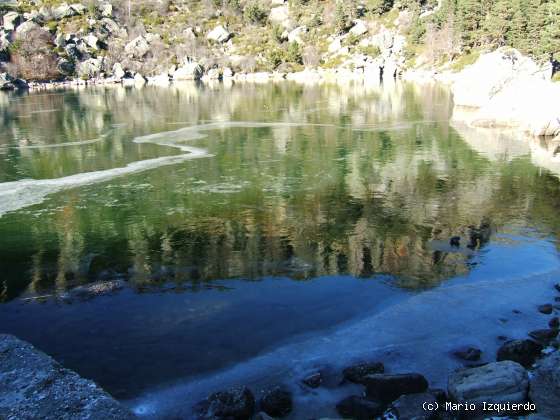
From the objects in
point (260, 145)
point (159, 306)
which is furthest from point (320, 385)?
point (260, 145)

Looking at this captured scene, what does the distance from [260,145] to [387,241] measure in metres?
21.8

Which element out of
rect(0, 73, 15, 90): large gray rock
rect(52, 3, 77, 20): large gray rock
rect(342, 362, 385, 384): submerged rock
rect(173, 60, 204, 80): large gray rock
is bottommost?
rect(342, 362, 385, 384): submerged rock

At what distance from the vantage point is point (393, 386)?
35.4ft

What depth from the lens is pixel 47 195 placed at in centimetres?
2719

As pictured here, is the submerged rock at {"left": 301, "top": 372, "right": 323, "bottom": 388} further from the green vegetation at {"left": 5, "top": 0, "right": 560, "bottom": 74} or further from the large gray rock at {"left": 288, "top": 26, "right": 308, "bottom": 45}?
the large gray rock at {"left": 288, "top": 26, "right": 308, "bottom": 45}

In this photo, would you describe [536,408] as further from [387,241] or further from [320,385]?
[387,241]

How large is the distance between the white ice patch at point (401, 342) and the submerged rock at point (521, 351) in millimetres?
326

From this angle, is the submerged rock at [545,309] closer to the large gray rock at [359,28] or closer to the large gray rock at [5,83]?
the large gray rock at [5,83]

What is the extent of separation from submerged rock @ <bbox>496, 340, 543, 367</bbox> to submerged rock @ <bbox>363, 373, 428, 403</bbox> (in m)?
2.38

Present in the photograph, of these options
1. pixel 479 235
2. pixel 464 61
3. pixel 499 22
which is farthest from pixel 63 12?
pixel 479 235

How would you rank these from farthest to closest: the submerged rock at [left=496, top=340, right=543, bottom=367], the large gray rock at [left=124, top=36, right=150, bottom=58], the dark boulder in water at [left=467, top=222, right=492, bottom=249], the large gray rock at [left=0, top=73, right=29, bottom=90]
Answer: the large gray rock at [left=124, top=36, right=150, bottom=58] → the large gray rock at [left=0, top=73, right=29, bottom=90] → the dark boulder in water at [left=467, top=222, right=492, bottom=249] → the submerged rock at [left=496, top=340, right=543, bottom=367]

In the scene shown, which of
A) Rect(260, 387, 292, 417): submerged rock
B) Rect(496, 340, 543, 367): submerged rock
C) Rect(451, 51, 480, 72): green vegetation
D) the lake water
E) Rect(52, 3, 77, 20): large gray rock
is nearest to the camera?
Rect(260, 387, 292, 417): submerged rock

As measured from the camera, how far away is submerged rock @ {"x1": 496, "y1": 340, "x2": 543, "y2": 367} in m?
11.9

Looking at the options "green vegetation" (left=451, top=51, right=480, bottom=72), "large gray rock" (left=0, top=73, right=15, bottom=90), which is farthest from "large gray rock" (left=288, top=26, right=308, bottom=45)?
"large gray rock" (left=0, top=73, right=15, bottom=90)
